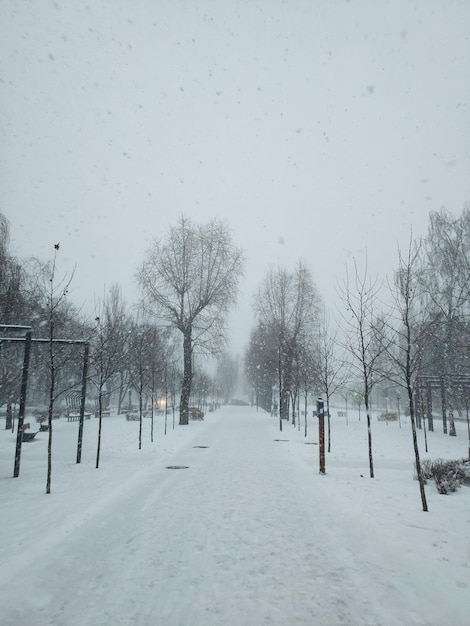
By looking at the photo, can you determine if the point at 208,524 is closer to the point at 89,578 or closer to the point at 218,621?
the point at 89,578

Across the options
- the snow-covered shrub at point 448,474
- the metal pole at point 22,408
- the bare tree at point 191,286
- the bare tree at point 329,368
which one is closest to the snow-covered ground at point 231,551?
the snow-covered shrub at point 448,474

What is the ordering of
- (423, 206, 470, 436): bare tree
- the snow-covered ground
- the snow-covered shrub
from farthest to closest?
1. (423, 206, 470, 436): bare tree
2. the snow-covered shrub
3. the snow-covered ground

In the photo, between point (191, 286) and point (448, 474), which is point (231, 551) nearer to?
point (448, 474)

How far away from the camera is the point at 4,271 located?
16.7 metres

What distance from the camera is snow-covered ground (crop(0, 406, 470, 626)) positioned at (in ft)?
11.0

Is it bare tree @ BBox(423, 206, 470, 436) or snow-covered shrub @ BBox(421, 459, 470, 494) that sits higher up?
bare tree @ BBox(423, 206, 470, 436)

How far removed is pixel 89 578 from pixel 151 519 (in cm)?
208

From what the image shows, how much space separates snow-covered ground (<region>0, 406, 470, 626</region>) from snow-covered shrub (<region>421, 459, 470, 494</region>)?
24cm

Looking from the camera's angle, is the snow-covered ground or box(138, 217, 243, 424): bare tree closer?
the snow-covered ground

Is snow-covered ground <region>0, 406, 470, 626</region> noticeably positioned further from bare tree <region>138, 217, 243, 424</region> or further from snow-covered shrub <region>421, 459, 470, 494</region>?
bare tree <region>138, 217, 243, 424</region>

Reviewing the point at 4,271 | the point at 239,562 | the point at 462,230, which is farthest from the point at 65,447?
the point at 462,230

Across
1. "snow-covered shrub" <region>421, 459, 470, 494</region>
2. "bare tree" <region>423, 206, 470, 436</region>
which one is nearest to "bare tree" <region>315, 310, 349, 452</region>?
"snow-covered shrub" <region>421, 459, 470, 494</region>

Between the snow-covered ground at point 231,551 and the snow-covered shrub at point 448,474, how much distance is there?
0.77 ft

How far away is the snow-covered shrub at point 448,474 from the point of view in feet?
24.8
